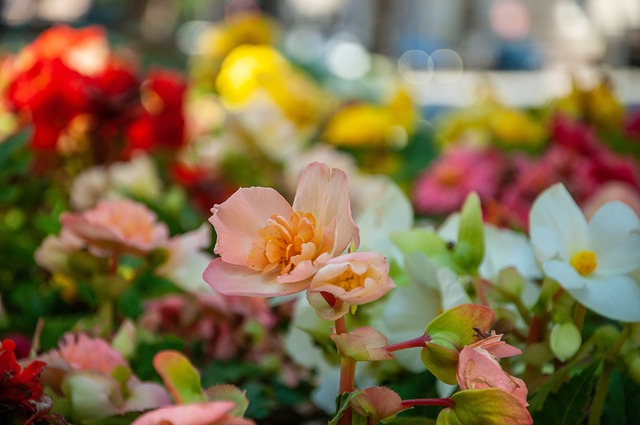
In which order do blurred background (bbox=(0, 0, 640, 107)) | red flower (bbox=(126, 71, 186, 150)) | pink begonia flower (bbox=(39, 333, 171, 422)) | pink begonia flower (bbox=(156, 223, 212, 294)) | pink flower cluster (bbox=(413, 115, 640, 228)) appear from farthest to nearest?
blurred background (bbox=(0, 0, 640, 107)) < red flower (bbox=(126, 71, 186, 150)) < pink flower cluster (bbox=(413, 115, 640, 228)) < pink begonia flower (bbox=(156, 223, 212, 294)) < pink begonia flower (bbox=(39, 333, 171, 422))

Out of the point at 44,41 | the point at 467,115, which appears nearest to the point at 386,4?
the point at 467,115

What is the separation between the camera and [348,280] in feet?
1.01

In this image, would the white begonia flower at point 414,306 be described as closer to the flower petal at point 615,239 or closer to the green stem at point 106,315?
the flower petal at point 615,239

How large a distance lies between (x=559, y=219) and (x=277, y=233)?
0.16 meters

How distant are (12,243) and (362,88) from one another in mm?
1733

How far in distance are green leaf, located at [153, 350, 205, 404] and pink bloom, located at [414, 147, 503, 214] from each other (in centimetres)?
71

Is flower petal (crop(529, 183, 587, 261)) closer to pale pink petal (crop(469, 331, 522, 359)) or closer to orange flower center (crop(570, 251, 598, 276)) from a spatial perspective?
orange flower center (crop(570, 251, 598, 276))

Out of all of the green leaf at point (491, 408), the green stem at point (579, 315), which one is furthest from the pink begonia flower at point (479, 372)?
the green stem at point (579, 315)

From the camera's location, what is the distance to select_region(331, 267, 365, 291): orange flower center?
12.1 inches

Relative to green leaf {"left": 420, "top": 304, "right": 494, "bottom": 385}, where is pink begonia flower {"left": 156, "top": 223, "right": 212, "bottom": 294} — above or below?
below

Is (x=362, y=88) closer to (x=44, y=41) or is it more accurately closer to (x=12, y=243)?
(x=44, y=41)

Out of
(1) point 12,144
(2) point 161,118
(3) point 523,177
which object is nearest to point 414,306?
(1) point 12,144

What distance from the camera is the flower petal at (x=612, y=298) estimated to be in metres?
0.38

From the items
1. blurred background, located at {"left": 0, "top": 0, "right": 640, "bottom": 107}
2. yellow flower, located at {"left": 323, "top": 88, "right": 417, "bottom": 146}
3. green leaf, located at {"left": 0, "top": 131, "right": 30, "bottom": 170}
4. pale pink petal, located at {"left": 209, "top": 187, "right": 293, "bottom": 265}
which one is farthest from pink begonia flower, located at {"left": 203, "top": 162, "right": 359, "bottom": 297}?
blurred background, located at {"left": 0, "top": 0, "right": 640, "bottom": 107}
